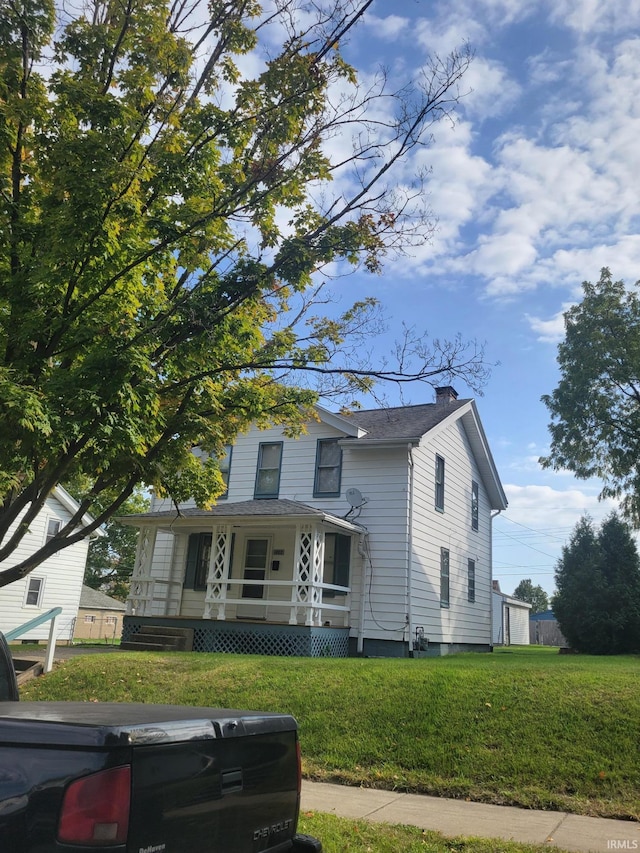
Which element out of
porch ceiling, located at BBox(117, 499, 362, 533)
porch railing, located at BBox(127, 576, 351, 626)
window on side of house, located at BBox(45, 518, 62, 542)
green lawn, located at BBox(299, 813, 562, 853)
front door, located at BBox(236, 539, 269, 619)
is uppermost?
window on side of house, located at BBox(45, 518, 62, 542)

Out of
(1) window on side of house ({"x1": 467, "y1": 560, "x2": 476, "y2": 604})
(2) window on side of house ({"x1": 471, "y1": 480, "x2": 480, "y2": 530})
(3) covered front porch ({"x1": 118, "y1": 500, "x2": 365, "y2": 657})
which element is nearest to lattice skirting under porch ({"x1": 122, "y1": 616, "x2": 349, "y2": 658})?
(3) covered front porch ({"x1": 118, "y1": 500, "x2": 365, "y2": 657})

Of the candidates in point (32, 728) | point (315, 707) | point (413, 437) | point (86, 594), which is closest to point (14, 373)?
point (32, 728)

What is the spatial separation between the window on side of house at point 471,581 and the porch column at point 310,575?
24.1 feet

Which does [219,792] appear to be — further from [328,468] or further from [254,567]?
[254,567]

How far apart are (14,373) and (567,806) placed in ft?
20.4

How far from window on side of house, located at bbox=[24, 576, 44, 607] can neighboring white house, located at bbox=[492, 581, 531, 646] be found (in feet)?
77.1

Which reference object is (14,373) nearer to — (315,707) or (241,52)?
(241,52)

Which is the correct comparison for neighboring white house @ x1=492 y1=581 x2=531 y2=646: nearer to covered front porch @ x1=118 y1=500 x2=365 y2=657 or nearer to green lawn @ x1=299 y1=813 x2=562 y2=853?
covered front porch @ x1=118 y1=500 x2=365 y2=657

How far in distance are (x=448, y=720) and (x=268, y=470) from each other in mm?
11540

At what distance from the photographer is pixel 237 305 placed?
7031mm

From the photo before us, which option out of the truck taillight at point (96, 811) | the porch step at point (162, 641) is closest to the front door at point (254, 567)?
the porch step at point (162, 641)

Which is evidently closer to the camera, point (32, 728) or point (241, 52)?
point (32, 728)

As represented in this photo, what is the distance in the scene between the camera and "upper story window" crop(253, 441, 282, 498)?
18.9m

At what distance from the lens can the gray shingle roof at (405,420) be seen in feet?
57.3
